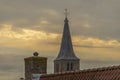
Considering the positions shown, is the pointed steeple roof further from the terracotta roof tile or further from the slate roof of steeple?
the terracotta roof tile

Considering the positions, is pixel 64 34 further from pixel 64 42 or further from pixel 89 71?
pixel 89 71

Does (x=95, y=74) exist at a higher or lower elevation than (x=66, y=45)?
lower

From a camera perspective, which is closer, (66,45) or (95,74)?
(95,74)

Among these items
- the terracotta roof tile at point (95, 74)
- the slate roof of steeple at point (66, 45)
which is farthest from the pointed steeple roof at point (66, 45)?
the terracotta roof tile at point (95, 74)

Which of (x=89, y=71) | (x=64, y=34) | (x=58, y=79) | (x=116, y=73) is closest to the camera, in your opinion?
(x=116, y=73)

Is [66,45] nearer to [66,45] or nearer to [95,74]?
[66,45]

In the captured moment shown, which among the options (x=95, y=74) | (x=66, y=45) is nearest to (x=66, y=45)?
(x=66, y=45)

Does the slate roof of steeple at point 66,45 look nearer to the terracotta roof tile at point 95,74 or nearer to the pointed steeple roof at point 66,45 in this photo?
the pointed steeple roof at point 66,45

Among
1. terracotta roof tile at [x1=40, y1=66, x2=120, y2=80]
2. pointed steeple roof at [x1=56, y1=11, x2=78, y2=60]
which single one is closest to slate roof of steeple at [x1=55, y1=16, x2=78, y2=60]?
pointed steeple roof at [x1=56, y1=11, x2=78, y2=60]

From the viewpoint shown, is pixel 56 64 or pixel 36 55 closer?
pixel 36 55

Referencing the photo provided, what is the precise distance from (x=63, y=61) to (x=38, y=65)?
9692 centimetres

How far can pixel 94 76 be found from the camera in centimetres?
2267

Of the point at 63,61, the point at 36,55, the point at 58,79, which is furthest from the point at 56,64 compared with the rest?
the point at 58,79

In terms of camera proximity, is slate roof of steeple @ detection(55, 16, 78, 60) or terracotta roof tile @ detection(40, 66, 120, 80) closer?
terracotta roof tile @ detection(40, 66, 120, 80)
